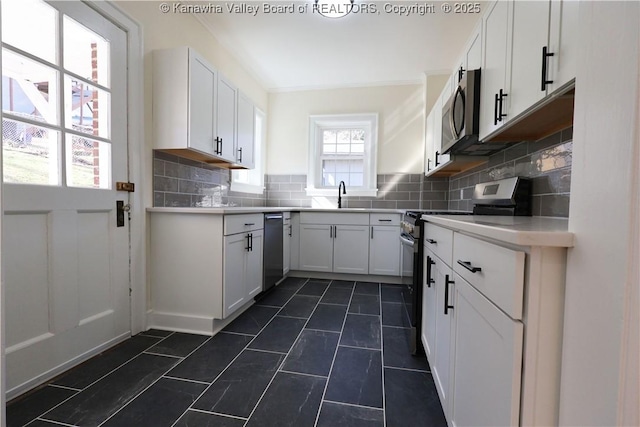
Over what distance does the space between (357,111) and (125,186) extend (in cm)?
305

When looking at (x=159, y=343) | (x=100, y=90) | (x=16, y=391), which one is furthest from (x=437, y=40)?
(x=16, y=391)

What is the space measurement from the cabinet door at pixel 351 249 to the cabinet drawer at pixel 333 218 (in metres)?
0.06

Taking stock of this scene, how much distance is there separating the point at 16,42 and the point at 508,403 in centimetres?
235

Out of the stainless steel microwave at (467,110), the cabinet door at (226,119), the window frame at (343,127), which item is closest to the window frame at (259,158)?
the window frame at (343,127)

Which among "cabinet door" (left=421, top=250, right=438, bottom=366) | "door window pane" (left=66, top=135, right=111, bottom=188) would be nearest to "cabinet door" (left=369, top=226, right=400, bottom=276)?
"cabinet door" (left=421, top=250, right=438, bottom=366)

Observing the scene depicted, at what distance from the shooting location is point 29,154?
54.2 inches

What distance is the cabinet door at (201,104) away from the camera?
210 centimetres

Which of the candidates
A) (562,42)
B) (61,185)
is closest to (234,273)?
(61,185)

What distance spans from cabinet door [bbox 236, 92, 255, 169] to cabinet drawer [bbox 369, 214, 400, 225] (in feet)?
5.12

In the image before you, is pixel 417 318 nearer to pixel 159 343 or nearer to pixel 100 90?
pixel 159 343

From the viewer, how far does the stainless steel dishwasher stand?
277cm

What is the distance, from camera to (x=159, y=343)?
1881mm

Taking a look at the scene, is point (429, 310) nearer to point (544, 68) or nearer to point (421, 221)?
point (421, 221)

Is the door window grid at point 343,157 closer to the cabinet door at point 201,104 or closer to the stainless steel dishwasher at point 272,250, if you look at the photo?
the stainless steel dishwasher at point 272,250
